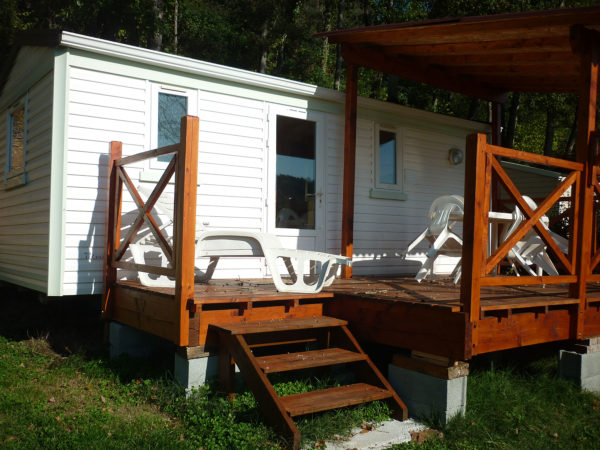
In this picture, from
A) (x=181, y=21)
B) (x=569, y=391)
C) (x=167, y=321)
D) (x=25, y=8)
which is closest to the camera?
(x=167, y=321)

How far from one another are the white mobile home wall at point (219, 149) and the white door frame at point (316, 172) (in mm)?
53

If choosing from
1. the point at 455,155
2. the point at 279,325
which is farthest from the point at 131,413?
the point at 455,155

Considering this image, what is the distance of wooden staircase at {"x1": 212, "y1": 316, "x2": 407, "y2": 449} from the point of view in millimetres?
3324

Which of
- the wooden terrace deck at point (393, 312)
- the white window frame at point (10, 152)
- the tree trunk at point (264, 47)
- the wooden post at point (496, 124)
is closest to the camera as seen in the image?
the wooden terrace deck at point (393, 312)

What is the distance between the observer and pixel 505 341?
13.4ft

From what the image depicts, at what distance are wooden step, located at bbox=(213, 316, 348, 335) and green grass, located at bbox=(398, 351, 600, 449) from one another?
3.40 feet

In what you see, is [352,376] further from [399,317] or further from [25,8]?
[25,8]

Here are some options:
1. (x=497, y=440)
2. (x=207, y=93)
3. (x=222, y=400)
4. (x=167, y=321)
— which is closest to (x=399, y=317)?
(x=497, y=440)

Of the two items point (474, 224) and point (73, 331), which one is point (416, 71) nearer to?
point (474, 224)

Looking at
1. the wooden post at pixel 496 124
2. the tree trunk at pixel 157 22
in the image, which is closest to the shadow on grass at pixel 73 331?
the wooden post at pixel 496 124

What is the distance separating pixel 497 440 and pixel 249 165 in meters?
3.84

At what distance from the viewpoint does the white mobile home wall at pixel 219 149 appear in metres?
5.22

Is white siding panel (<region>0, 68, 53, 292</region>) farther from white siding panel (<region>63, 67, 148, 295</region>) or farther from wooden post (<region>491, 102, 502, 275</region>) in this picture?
wooden post (<region>491, 102, 502, 275</region>)

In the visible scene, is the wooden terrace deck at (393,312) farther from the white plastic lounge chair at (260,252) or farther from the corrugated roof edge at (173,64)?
the corrugated roof edge at (173,64)
